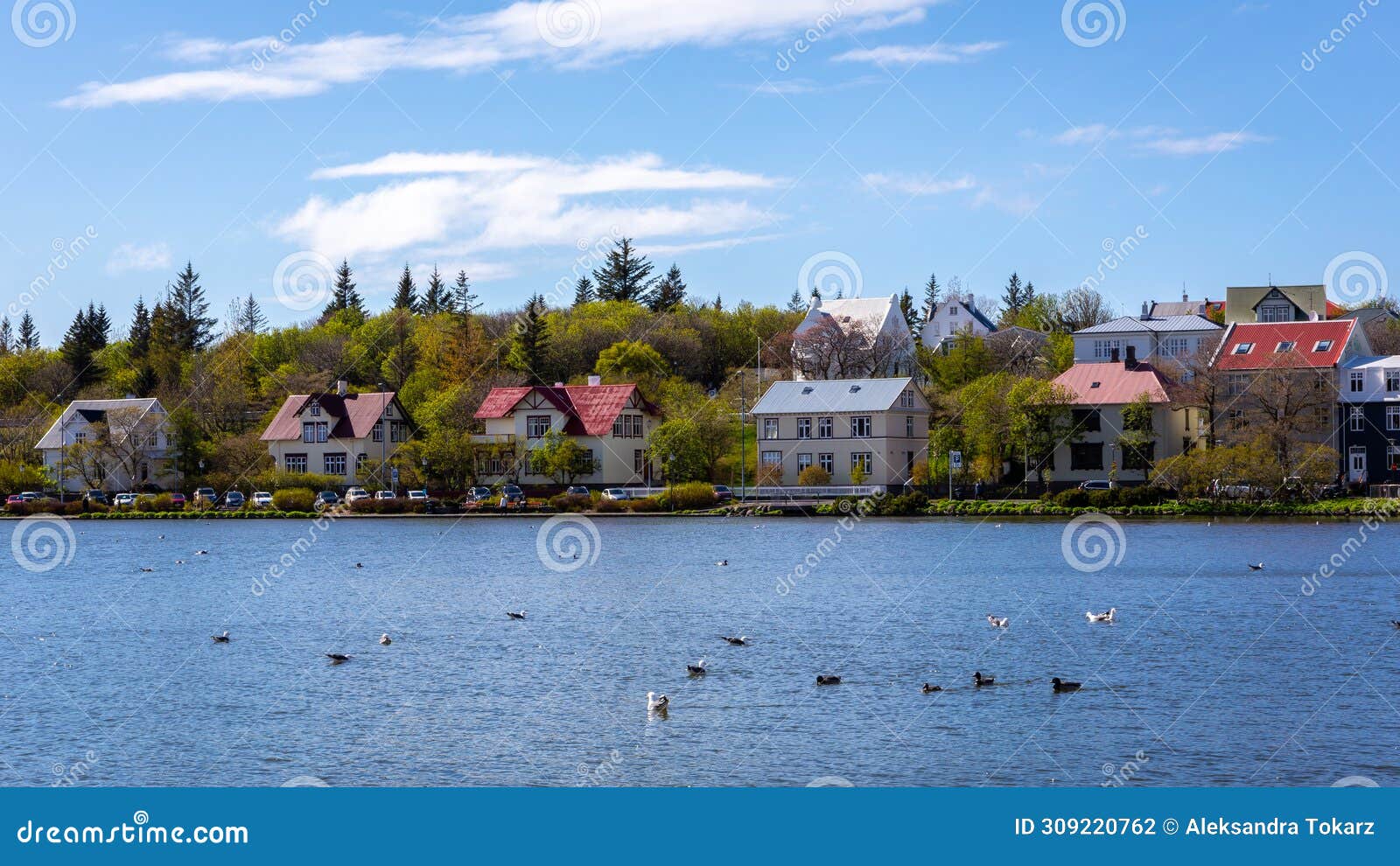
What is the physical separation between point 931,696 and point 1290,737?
18.9ft

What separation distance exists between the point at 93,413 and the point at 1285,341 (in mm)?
78092

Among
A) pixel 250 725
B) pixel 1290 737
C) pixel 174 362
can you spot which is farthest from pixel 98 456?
pixel 1290 737

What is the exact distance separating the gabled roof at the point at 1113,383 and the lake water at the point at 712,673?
29989 millimetres

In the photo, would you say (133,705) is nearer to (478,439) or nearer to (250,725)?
(250,725)

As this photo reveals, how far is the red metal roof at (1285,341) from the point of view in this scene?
7988 cm

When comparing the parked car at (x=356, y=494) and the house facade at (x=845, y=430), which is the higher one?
the house facade at (x=845, y=430)

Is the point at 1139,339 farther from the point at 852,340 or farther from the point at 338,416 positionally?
the point at 338,416

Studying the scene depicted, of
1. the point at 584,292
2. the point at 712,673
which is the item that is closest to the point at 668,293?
the point at 584,292

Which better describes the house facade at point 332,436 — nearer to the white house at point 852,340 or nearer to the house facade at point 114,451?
the house facade at point 114,451

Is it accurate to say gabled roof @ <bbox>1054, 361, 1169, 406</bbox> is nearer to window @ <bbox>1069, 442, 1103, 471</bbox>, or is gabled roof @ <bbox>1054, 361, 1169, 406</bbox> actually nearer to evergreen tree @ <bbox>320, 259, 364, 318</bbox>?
window @ <bbox>1069, 442, 1103, 471</bbox>

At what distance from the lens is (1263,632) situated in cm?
3278

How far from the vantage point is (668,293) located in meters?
140

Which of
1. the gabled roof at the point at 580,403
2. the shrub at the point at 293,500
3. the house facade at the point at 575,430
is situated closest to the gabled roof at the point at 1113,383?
the house facade at the point at 575,430

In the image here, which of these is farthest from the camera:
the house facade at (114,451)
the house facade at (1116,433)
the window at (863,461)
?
the house facade at (114,451)
